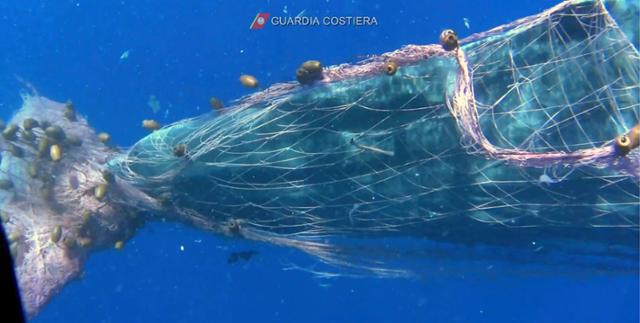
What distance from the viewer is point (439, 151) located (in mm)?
4863

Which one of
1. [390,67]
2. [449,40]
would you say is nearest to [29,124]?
[390,67]

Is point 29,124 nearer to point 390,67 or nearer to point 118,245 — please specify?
point 118,245

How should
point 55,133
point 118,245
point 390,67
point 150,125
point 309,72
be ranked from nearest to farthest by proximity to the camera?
point 390,67
point 309,72
point 55,133
point 150,125
point 118,245

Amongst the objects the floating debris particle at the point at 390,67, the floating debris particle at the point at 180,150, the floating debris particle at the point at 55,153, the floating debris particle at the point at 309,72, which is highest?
the floating debris particle at the point at 55,153

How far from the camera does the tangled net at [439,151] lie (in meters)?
4.32

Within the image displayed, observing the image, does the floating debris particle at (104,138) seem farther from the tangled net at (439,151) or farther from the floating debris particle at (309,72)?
the floating debris particle at (309,72)

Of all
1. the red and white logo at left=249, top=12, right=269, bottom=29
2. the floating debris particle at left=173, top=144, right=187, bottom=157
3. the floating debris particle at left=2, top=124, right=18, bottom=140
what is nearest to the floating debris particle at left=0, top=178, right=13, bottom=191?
the floating debris particle at left=2, top=124, right=18, bottom=140

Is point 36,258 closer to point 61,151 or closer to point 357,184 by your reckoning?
point 61,151

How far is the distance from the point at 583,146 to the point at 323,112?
2.49 metres

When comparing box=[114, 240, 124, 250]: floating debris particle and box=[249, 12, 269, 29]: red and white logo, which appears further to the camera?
box=[249, 12, 269, 29]: red and white logo

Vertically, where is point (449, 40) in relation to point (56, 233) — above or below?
above

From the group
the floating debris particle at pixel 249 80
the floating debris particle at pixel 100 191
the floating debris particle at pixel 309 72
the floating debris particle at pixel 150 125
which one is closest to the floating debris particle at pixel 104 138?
the floating debris particle at pixel 150 125

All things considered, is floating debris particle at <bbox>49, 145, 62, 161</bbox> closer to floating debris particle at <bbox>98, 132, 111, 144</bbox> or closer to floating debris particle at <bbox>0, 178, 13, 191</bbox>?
floating debris particle at <bbox>98, 132, 111, 144</bbox>

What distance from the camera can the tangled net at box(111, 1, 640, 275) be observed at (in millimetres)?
4316
